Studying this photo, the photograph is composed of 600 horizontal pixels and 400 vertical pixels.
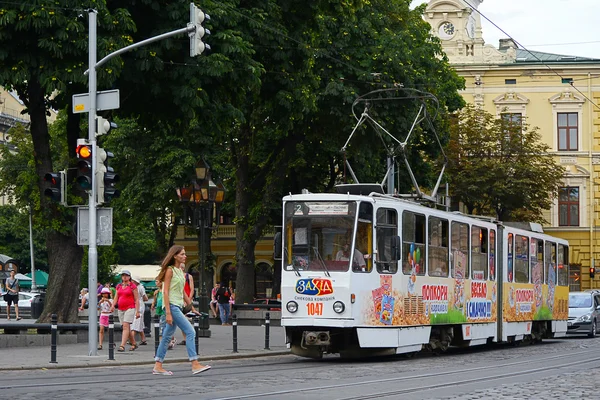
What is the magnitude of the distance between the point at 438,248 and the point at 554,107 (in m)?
45.4

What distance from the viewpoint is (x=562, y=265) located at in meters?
33.8

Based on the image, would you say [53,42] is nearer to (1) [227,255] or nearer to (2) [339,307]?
(2) [339,307]

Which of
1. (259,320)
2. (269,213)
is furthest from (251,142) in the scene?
(259,320)

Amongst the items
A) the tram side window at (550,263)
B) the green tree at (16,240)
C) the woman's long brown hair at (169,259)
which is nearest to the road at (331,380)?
the woman's long brown hair at (169,259)

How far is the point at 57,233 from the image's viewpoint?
26359 mm

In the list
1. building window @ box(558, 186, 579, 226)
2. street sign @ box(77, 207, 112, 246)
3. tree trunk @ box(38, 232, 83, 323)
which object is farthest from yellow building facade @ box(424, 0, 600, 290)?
street sign @ box(77, 207, 112, 246)

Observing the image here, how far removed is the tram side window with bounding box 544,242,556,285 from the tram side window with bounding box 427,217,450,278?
8160 millimetres

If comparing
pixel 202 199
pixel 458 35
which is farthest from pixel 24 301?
pixel 458 35

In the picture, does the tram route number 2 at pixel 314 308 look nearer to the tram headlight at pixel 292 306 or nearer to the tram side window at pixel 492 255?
the tram headlight at pixel 292 306

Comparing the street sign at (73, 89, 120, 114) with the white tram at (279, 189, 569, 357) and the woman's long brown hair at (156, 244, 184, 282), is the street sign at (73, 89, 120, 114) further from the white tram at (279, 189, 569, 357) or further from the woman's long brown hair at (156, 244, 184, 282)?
the woman's long brown hair at (156, 244, 184, 282)

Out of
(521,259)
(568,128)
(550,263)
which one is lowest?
(550,263)

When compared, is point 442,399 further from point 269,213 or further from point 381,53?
point 269,213

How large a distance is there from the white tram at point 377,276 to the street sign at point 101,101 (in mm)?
3627

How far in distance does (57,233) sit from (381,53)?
16.9 meters
